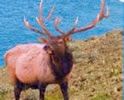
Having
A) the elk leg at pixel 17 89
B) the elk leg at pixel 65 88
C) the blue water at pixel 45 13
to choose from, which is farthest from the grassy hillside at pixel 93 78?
the blue water at pixel 45 13

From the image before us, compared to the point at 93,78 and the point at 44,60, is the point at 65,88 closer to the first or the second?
the point at 44,60

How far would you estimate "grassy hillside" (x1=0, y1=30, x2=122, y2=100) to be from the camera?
1015cm

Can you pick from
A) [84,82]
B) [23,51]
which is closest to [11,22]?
[84,82]

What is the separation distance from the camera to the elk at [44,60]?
7.61 meters

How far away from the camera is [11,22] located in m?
22.9

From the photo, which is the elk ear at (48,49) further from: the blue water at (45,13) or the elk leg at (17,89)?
the blue water at (45,13)

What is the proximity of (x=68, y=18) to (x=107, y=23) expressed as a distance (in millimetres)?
1647

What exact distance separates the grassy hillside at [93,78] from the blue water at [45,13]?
539 centimetres

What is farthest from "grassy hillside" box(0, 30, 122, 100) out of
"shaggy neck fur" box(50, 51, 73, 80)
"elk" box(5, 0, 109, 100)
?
"shaggy neck fur" box(50, 51, 73, 80)

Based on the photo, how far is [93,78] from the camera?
1131 centimetres

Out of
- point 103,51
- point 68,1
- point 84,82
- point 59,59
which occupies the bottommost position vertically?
point 68,1

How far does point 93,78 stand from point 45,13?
10590 mm

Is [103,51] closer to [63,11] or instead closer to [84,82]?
[84,82]

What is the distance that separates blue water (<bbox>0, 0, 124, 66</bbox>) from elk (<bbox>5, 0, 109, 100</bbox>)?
10460 millimetres
